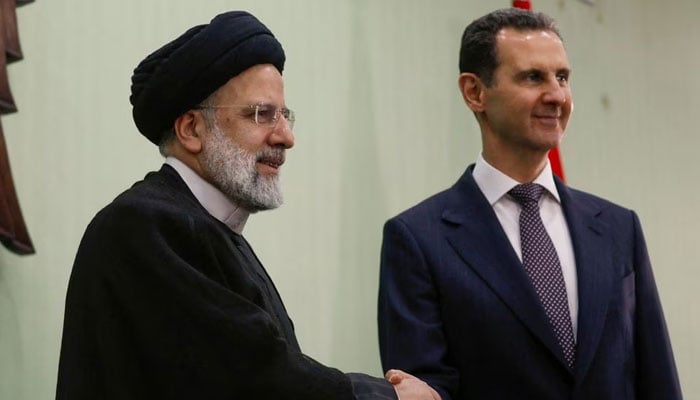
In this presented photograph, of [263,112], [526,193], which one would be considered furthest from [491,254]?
[263,112]

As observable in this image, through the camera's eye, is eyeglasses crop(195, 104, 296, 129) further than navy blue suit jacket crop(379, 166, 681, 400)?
No

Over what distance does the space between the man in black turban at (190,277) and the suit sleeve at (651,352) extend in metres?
0.60

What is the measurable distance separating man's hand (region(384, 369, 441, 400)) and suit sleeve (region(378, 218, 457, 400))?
11 cm

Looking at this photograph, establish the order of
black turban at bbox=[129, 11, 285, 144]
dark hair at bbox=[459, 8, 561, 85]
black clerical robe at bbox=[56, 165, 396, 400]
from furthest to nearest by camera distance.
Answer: dark hair at bbox=[459, 8, 561, 85] → black turban at bbox=[129, 11, 285, 144] → black clerical robe at bbox=[56, 165, 396, 400]

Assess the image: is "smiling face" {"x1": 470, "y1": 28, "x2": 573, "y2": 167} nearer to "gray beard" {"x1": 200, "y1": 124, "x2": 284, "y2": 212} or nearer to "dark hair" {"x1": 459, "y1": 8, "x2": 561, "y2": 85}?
"dark hair" {"x1": 459, "y1": 8, "x2": 561, "y2": 85}

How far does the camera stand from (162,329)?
2053 mm

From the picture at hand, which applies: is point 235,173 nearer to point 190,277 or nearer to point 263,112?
point 263,112

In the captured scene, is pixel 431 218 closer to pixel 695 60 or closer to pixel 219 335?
pixel 219 335

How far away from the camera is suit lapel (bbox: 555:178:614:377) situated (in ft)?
8.55

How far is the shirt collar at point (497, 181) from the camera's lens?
9.23 feet

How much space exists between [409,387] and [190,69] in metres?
0.73

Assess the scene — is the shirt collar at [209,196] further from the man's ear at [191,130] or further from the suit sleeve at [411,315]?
the suit sleeve at [411,315]

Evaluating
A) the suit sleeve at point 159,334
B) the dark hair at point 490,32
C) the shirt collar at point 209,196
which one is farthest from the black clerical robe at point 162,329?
the dark hair at point 490,32

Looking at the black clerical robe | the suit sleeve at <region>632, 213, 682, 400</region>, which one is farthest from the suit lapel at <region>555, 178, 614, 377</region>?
the black clerical robe
